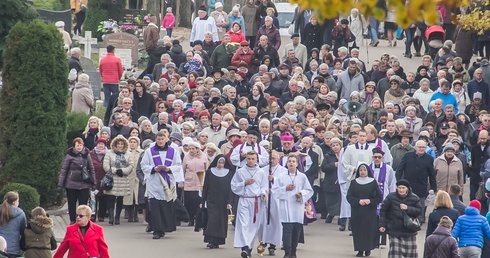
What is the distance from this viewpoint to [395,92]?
28.5m

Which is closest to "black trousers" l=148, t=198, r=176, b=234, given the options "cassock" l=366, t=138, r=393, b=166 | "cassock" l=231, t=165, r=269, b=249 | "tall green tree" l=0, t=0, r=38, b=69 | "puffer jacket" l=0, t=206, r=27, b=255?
"cassock" l=231, t=165, r=269, b=249

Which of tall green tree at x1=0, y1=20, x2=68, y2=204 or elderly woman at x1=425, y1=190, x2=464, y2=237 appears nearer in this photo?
elderly woman at x1=425, y1=190, x2=464, y2=237

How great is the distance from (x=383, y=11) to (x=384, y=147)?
51.2 ft

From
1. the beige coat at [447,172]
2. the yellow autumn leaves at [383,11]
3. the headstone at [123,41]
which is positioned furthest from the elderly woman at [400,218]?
the headstone at [123,41]

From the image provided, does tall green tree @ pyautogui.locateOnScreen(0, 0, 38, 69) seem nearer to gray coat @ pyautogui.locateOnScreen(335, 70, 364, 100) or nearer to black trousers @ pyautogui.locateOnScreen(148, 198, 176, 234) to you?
black trousers @ pyautogui.locateOnScreen(148, 198, 176, 234)

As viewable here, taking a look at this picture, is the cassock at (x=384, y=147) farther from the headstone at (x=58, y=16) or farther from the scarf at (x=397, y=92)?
the headstone at (x=58, y=16)

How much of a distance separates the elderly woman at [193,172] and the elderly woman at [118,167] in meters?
0.91

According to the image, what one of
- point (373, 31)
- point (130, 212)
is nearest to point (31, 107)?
point (130, 212)

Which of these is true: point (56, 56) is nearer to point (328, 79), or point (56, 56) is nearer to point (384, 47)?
point (328, 79)

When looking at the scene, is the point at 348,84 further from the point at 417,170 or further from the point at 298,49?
the point at 417,170

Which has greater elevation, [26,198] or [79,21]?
[79,21]

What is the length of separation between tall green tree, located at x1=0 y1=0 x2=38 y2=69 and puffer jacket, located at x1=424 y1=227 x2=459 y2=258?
370 inches

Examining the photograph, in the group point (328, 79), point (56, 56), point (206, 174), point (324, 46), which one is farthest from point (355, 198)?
point (324, 46)

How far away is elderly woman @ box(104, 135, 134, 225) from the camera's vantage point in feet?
73.8
